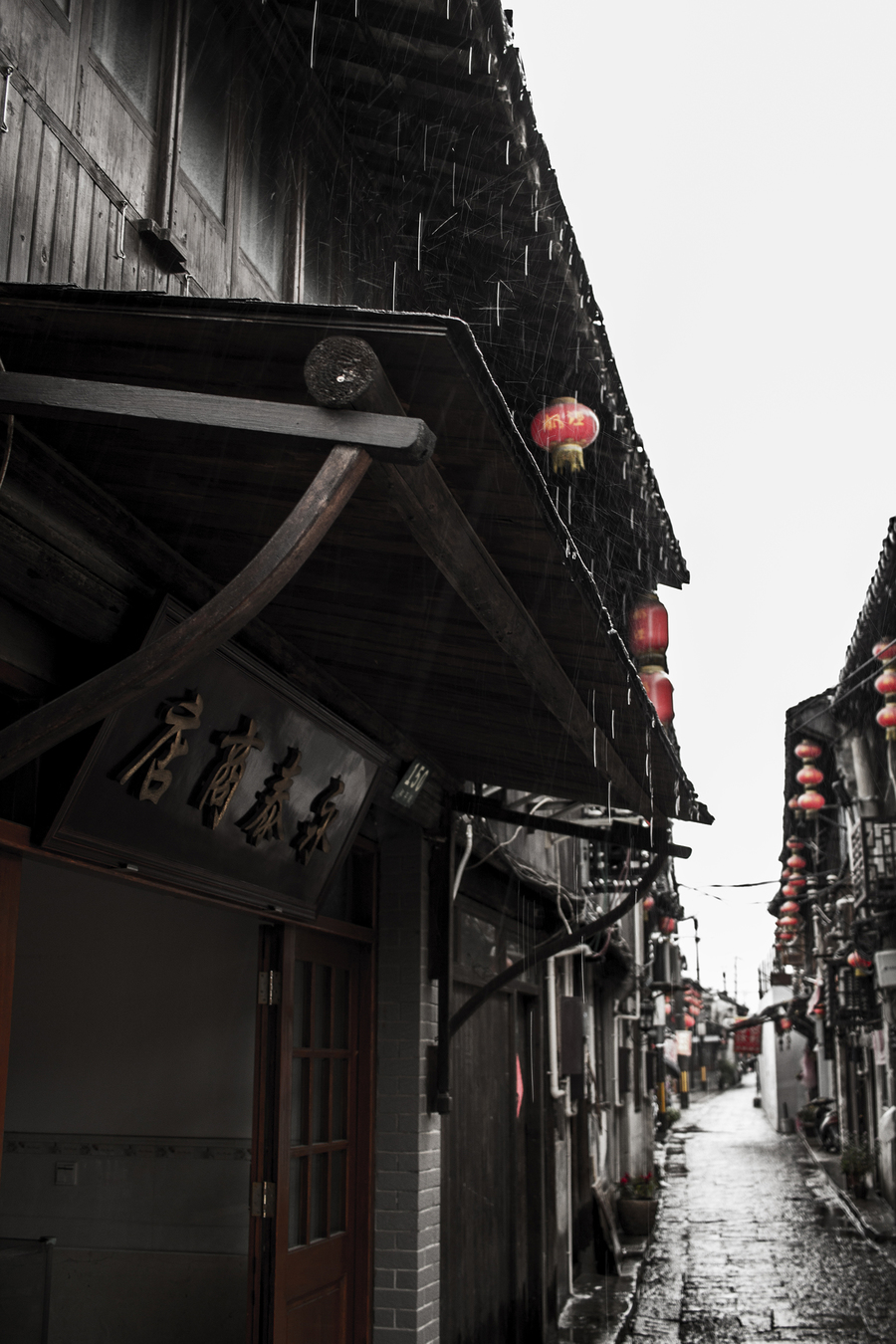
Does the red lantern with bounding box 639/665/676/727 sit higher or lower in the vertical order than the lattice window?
higher

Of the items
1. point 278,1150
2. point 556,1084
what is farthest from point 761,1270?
point 278,1150

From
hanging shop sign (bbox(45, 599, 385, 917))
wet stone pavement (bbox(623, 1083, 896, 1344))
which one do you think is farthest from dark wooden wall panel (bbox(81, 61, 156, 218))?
wet stone pavement (bbox(623, 1083, 896, 1344))

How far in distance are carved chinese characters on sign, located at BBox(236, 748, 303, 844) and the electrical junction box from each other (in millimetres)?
16573

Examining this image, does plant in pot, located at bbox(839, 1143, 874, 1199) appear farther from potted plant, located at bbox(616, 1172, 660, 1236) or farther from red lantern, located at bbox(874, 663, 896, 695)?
red lantern, located at bbox(874, 663, 896, 695)

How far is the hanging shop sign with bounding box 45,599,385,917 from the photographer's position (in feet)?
13.4

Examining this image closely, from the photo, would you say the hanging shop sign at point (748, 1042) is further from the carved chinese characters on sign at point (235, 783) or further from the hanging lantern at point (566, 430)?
the carved chinese characters on sign at point (235, 783)

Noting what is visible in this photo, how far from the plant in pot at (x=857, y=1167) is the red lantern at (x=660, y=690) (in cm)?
1545

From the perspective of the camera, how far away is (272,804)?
5328 millimetres

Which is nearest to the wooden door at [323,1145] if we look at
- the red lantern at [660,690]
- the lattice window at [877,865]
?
the red lantern at [660,690]

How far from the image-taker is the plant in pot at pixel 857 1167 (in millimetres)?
20875

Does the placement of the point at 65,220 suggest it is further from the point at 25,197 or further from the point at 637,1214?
the point at 637,1214

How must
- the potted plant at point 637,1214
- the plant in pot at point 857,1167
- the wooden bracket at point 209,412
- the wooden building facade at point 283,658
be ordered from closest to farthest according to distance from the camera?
1. the wooden bracket at point 209,412
2. the wooden building facade at point 283,658
3. the potted plant at point 637,1214
4. the plant in pot at point 857,1167

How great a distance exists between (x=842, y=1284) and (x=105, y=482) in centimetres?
1347

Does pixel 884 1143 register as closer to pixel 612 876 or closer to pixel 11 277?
pixel 612 876
